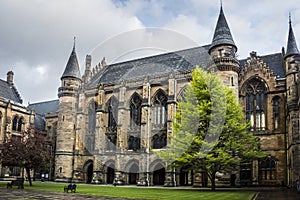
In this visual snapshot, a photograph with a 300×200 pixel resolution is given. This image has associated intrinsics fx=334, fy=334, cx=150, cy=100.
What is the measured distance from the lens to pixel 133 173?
4275cm

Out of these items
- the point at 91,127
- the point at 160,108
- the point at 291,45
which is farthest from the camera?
the point at 91,127

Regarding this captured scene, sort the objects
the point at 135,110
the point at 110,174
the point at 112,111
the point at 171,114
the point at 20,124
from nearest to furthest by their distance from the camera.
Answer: the point at 171,114 → the point at 135,110 → the point at 110,174 → the point at 112,111 → the point at 20,124

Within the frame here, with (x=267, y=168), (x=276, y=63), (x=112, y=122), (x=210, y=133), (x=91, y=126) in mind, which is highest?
(x=276, y=63)

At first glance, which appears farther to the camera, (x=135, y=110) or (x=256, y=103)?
(x=135, y=110)

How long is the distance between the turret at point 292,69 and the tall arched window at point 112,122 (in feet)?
73.4

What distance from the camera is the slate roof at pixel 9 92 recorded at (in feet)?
172

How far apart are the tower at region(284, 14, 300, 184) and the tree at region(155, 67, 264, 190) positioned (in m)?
3.81

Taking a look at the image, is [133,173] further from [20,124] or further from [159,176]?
[20,124]

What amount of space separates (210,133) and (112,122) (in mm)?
22217

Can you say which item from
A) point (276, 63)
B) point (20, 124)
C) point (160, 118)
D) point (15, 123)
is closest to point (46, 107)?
point (20, 124)

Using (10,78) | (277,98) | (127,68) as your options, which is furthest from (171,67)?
(10,78)

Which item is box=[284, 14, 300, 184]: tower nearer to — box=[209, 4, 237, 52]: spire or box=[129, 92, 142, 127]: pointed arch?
box=[209, 4, 237, 52]: spire

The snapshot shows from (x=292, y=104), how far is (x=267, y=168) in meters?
7.32

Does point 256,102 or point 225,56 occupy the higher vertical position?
point 225,56
